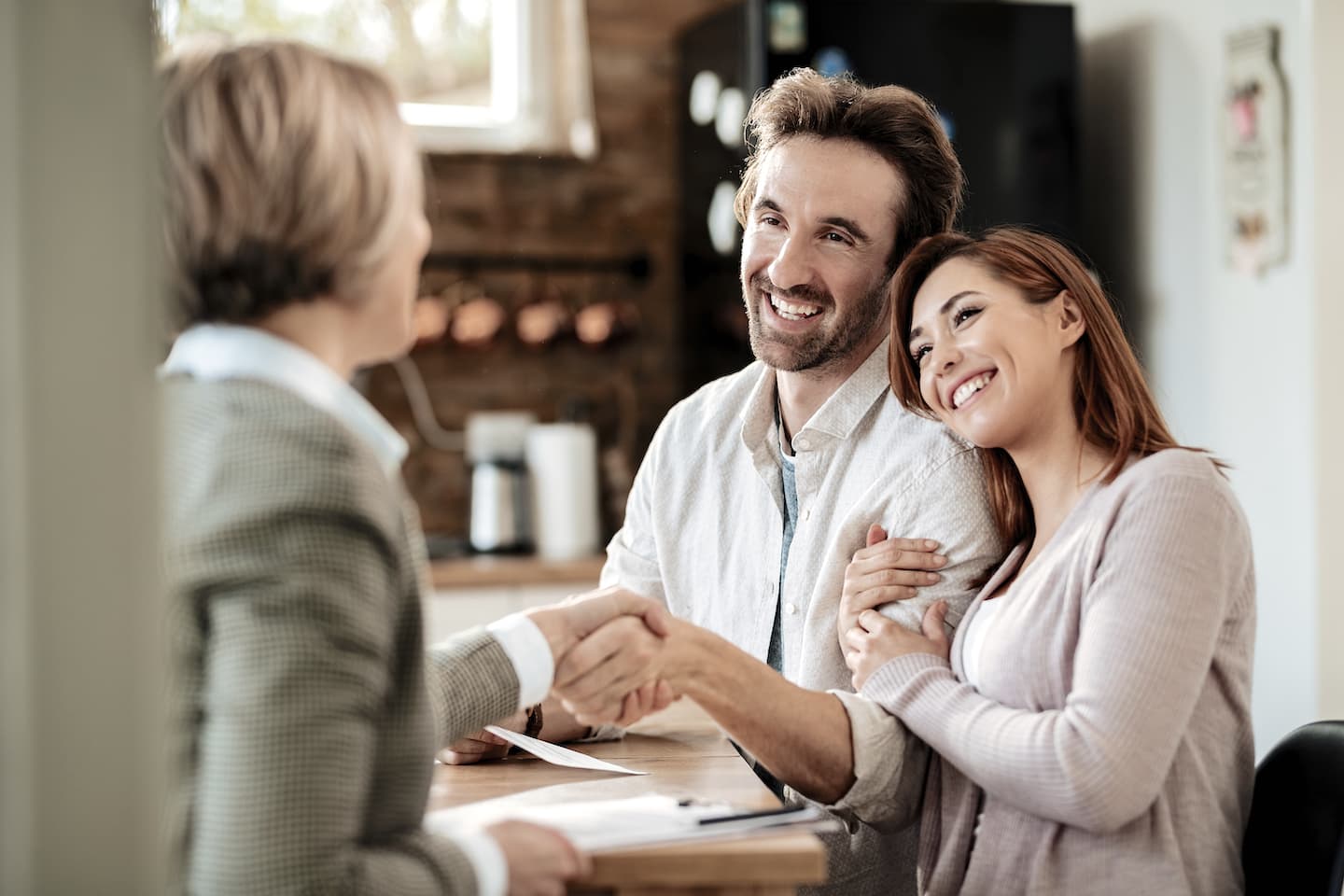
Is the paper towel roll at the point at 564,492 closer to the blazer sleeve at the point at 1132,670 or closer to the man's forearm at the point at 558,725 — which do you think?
the man's forearm at the point at 558,725

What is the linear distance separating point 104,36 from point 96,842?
16.7 inches

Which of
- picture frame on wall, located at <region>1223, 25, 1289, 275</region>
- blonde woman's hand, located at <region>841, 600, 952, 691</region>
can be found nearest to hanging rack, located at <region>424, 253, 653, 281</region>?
picture frame on wall, located at <region>1223, 25, 1289, 275</region>

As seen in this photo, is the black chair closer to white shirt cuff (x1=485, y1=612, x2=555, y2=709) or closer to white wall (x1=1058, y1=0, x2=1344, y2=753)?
white shirt cuff (x1=485, y1=612, x2=555, y2=709)

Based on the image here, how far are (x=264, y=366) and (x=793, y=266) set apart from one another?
1.03 m

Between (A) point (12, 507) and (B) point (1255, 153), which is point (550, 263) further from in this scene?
(A) point (12, 507)

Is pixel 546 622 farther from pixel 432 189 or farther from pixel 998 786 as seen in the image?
pixel 432 189

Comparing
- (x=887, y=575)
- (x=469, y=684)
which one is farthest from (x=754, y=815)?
(x=887, y=575)

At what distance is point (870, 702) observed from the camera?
5.23ft

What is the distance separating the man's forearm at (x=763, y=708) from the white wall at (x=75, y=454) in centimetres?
84

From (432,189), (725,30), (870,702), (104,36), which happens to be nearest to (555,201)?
(432,189)

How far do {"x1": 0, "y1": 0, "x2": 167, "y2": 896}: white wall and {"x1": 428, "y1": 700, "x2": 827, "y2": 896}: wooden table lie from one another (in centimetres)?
49

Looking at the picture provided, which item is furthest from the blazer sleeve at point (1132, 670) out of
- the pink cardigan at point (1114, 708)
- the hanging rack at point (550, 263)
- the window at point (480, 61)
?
the window at point (480, 61)

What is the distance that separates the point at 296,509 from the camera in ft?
3.06

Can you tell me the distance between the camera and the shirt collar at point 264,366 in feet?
3.36
